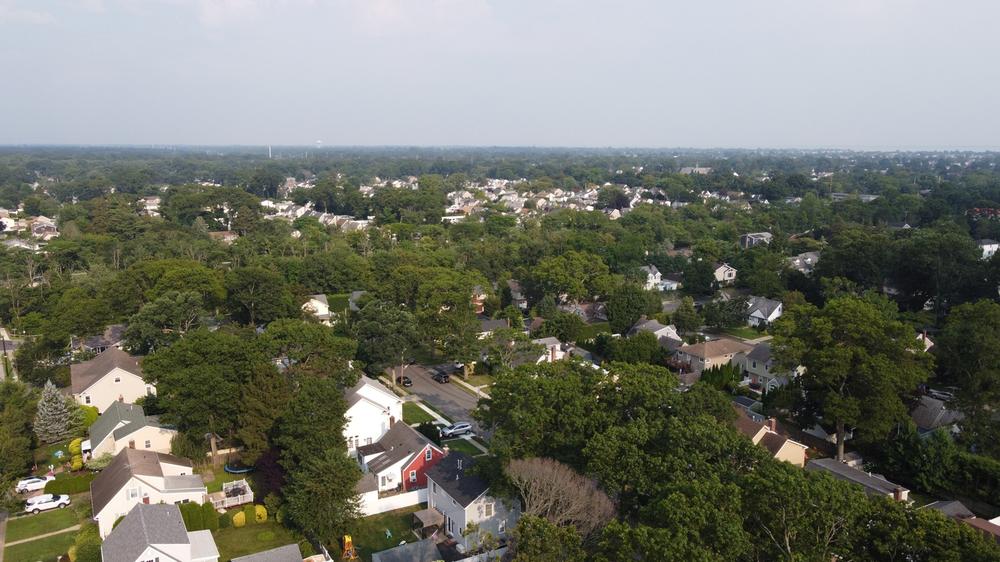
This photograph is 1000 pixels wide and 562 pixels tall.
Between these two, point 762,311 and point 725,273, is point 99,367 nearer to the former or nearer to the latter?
point 762,311

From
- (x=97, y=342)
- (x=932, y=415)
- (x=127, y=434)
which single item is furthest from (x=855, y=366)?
(x=97, y=342)

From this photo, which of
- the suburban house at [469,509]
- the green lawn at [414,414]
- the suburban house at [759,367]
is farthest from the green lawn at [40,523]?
the suburban house at [759,367]

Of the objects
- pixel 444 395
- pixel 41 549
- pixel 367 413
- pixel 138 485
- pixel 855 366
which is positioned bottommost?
pixel 444 395

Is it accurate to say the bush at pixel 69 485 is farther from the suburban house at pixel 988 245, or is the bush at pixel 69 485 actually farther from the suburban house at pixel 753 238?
the suburban house at pixel 988 245

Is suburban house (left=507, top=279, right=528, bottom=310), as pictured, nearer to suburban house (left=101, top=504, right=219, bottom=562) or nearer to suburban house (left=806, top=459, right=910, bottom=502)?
suburban house (left=806, top=459, right=910, bottom=502)

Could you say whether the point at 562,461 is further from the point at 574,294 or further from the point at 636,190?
the point at 636,190

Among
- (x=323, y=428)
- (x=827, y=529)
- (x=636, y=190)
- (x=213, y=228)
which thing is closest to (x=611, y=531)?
(x=827, y=529)

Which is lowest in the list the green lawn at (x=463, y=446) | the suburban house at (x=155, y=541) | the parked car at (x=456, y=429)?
the green lawn at (x=463, y=446)
